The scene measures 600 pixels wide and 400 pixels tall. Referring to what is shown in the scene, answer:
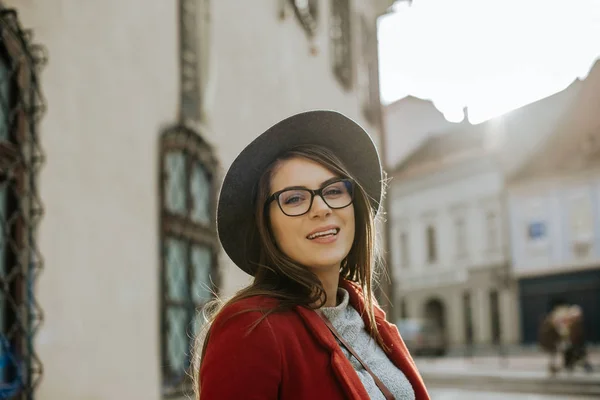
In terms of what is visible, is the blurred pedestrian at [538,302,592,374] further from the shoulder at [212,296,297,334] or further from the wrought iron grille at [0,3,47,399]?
the shoulder at [212,296,297,334]

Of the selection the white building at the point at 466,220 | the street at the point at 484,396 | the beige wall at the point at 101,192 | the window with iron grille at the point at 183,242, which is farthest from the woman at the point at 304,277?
the white building at the point at 466,220

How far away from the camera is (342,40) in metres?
11.9

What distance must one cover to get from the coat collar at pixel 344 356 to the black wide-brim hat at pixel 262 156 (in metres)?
0.30

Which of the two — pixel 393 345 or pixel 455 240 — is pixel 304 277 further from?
pixel 455 240

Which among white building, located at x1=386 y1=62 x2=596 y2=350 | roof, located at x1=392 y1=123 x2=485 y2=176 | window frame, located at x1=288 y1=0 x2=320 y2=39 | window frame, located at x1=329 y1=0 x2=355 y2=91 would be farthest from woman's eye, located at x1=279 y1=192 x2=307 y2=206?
roof, located at x1=392 y1=123 x2=485 y2=176

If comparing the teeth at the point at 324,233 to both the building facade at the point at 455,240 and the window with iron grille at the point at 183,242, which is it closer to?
the window with iron grille at the point at 183,242

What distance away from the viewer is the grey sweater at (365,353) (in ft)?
6.23

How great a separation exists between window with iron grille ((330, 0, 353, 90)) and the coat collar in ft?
31.4

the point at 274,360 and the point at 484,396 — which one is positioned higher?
the point at 274,360

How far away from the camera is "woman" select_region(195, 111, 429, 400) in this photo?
1.62 metres

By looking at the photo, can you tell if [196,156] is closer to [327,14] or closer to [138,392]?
[138,392]

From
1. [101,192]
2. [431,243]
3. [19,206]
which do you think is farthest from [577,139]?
[19,206]

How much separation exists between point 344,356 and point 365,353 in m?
0.19

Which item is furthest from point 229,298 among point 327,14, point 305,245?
point 327,14
